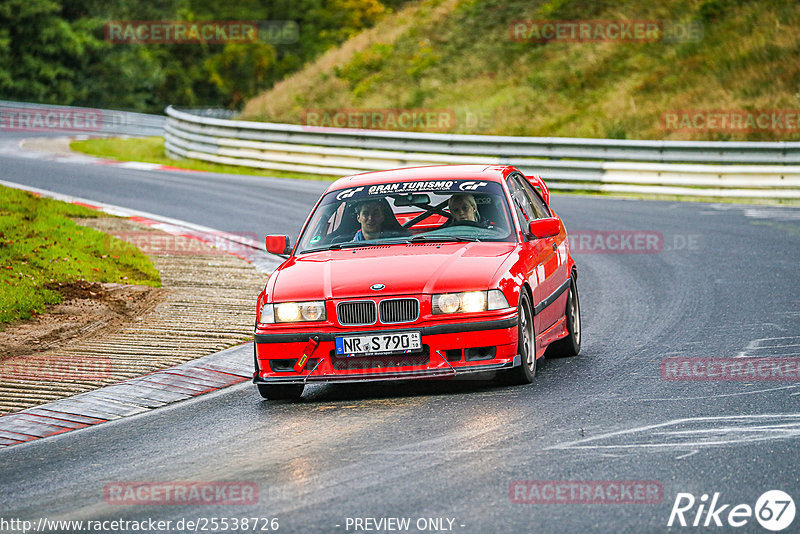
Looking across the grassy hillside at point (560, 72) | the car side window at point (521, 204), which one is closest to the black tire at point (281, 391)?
the car side window at point (521, 204)

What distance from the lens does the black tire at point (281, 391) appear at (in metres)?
8.75

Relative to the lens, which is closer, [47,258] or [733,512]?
[733,512]

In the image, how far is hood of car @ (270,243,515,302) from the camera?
A: 8.38 meters

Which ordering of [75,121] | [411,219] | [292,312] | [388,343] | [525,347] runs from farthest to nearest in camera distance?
1. [75,121]
2. [411,219]
3. [525,347]
4. [292,312]
5. [388,343]

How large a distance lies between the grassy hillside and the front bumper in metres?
20.2

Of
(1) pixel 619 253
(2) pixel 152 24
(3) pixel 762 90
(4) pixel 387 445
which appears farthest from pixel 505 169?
(2) pixel 152 24

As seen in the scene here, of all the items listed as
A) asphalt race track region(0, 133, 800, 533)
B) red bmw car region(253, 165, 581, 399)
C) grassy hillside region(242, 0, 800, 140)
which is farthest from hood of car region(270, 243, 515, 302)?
grassy hillside region(242, 0, 800, 140)

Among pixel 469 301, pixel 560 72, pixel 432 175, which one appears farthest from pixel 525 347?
pixel 560 72

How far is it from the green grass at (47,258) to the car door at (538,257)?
16.3 ft

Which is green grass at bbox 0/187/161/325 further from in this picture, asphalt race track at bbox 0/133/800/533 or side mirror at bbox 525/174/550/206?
side mirror at bbox 525/174/550/206

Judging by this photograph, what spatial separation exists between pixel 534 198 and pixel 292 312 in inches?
125

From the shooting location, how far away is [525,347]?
8672mm

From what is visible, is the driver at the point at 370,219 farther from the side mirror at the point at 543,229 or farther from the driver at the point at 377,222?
the side mirror at the point at 543,229

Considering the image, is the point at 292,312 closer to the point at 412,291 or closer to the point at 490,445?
the point at 412,291
